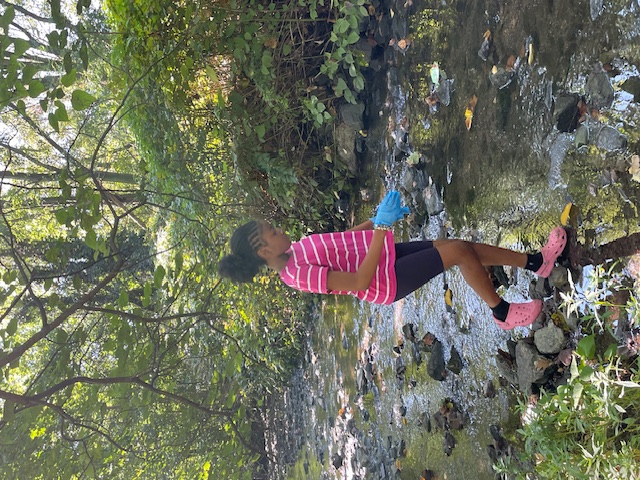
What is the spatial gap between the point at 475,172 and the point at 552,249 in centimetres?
98

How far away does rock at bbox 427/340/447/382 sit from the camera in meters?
3.97

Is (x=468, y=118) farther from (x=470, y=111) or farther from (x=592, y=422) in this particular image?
(x=592, y=422)

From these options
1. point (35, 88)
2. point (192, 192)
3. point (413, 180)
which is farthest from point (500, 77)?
point (192, 192)

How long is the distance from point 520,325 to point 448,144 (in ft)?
4.93

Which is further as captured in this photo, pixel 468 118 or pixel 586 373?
pixel 468 118

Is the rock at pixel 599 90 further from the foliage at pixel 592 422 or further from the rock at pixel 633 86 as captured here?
the foliage at pixel 592 422

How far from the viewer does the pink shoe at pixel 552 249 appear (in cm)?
274

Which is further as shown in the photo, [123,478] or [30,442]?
[123,478]

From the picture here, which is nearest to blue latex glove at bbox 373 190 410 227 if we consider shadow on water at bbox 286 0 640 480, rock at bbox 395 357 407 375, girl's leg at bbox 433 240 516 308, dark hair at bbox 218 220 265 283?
girl's leg at bbox 433 240 516 308

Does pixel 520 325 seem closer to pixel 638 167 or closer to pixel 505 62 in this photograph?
pixel 638 167

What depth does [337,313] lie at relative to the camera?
6363mm

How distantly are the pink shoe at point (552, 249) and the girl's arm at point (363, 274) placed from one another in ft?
2.81

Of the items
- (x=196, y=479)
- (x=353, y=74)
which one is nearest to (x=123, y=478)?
(x=196, y=479)

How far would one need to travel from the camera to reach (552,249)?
278 centimetres
